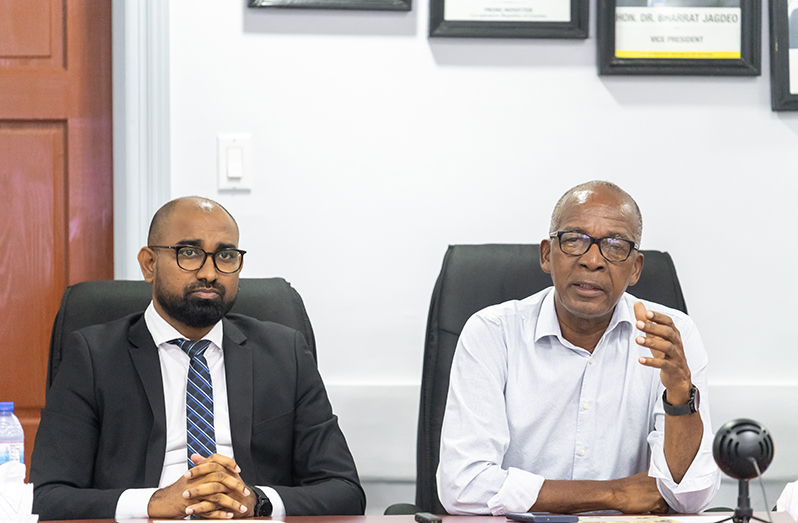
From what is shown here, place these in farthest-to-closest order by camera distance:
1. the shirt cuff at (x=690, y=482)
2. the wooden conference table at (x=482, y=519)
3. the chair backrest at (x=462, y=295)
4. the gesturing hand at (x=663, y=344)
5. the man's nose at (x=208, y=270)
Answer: the chair backrest at (x=462, y=295)
the man's nose at (x=208, y=270)
the shirt cuff at (x=690, y=482)
the gesturing hand at (x=663, y=344)
the wooden conference table at (x=482, y=519)

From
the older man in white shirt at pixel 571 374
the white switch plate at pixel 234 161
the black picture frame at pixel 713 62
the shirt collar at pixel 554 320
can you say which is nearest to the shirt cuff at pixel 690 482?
the older man in white shirt at pixel 571 374

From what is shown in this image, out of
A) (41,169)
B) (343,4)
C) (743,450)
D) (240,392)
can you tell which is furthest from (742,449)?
(41,169)

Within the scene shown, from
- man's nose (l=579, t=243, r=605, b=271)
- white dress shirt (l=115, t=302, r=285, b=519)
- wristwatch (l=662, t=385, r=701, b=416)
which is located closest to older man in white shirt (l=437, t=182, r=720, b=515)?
man's nose (l=579, t=243, r=605, b=271)

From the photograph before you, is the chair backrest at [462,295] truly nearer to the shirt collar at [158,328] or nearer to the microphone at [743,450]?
the shirt collar at [158,328]

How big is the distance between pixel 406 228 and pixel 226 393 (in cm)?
75

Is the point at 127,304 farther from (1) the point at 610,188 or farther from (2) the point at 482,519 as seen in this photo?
(1) the point at 610,188

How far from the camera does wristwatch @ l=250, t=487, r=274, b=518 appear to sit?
4.85 ft

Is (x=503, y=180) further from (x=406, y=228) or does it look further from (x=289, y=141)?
(x=289, y=141)

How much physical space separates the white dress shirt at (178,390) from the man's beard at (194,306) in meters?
0.04

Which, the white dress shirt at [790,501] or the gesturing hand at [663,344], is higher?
the gesturing hand at [663,344]

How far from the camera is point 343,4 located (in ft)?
7.16

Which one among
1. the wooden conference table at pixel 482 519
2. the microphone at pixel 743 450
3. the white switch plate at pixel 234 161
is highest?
the white switch plate at pixel 234 161

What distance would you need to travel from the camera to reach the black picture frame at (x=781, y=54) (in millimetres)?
2252

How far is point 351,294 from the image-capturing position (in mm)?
2236
